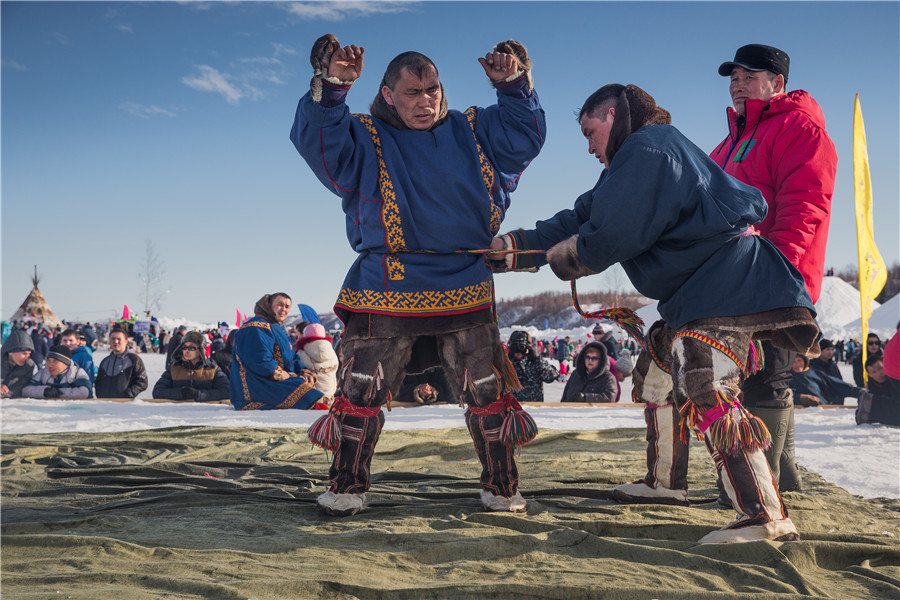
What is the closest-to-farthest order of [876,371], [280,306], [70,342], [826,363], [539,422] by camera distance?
[539,422], [876,371], [280,306], [826,363], [70,342]

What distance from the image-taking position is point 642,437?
16.0ft

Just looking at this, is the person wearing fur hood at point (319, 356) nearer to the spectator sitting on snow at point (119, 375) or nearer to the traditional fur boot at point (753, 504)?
the spectator sitting on snow at point (119, 375)

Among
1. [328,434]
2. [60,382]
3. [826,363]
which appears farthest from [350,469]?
[826,363]

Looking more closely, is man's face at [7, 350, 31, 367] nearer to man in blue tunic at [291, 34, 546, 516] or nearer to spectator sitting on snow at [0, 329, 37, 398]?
spectator sitting on snow at [0, 329, 37, 398]

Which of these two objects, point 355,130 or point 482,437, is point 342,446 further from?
point 355,130

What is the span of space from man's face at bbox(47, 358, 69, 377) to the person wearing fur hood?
2.84 m

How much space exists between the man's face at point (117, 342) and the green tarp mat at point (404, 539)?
4720 mm

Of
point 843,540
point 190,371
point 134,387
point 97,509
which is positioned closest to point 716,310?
point 843,540

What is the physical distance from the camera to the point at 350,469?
279 centimetres

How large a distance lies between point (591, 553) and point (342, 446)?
111 centimetres

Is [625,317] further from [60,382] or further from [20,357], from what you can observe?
[20,357]

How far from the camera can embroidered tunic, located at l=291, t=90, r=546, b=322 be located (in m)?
2.84

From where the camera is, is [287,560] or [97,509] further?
[97,509]

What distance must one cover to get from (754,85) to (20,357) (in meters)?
8.48
